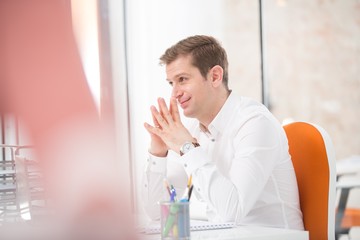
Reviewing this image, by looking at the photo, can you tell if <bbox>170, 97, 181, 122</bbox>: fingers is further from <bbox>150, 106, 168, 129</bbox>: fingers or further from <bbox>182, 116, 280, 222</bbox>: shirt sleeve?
<bbox>182, 116, 280, 222</bbox>: shirt sleeve

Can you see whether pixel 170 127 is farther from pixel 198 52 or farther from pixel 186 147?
pixel 198 52

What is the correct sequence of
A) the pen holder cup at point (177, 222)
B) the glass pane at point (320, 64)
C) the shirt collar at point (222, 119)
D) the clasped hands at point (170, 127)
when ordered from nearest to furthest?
1. the pen holder cup at point (177, 222)
2. the clasped hands at point (170, 127)
3. the shirt collar at point (222, 119)
4. the glass pane at point (320, 64)

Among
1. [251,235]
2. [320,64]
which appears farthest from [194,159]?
[320,64]

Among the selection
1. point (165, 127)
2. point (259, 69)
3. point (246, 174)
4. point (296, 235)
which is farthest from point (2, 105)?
point (259, 69)

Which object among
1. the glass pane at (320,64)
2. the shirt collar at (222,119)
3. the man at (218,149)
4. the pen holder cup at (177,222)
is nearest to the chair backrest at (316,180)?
the man at (218,149)

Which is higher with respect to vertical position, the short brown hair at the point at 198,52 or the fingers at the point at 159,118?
the short brown hair at the point at 198,52

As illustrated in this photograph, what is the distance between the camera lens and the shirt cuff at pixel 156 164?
187 centimetres

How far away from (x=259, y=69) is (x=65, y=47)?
15.5ft

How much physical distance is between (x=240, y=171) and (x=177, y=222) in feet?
1.83

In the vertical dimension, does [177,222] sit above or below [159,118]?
below

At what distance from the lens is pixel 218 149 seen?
181 cm

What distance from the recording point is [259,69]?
197 inches

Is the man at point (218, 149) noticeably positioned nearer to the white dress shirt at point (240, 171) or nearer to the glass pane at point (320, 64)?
the white dress shirt at point (240, 171)

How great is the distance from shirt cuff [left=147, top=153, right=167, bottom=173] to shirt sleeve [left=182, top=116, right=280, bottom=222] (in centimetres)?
29
